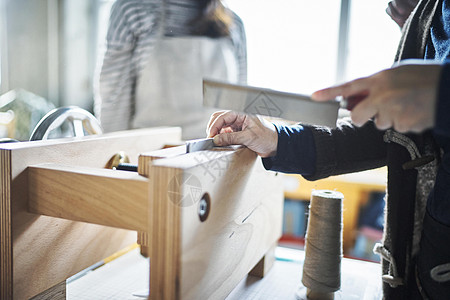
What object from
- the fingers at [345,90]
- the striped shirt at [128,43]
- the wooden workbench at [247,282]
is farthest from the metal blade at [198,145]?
the striped shirt at [128,43]

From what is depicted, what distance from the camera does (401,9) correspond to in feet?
2.48

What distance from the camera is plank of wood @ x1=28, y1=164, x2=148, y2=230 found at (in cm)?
48

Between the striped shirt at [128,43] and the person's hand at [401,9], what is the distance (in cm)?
80

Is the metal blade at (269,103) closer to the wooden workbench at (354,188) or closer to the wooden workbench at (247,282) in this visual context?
the wooden workbench at (247,282)

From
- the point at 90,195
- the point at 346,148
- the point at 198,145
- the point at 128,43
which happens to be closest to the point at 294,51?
the point at 128,43

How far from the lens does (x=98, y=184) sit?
0.49 m

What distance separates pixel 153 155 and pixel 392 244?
0.41 m

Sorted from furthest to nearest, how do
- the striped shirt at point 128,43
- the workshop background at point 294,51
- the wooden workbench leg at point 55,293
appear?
1. the workshop background at point 294,51
2. the striped shirt at point 128,43
3. the wooden workbench leg at point 55,293

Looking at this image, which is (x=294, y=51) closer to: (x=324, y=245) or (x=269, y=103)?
(x=324, y=245)

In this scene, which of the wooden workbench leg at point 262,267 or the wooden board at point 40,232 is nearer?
the wooden board at point 40,232

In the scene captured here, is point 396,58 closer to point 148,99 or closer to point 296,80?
point 148,99

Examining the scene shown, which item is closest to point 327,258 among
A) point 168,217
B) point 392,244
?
point 392,244

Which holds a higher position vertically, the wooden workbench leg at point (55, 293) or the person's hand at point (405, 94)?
the person's hand at point (405, 94)

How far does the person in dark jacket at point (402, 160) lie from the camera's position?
0.55m
